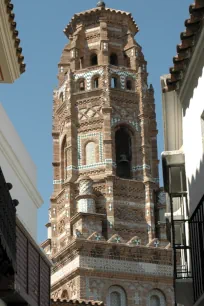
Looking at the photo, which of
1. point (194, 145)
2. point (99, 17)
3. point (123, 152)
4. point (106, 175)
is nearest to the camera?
point (194, 145)

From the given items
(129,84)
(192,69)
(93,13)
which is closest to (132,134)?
(129,84)

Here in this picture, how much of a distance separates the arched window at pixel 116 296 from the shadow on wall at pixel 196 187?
68.6ft

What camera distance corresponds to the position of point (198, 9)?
11.1 metres

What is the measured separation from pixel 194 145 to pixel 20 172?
3992 millimetres

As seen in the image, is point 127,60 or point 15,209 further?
point 127,60

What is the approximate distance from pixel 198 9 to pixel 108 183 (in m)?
25.0

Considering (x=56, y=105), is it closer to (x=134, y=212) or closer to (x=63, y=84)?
(x=63, y=84)

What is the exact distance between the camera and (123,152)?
37.9 m

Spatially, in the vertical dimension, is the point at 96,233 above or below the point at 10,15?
above

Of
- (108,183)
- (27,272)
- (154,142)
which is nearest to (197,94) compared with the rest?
(27,272)

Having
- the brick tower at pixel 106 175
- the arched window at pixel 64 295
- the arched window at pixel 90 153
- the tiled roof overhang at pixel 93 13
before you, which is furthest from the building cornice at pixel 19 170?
the tiled roof overhang at pixel 93 13

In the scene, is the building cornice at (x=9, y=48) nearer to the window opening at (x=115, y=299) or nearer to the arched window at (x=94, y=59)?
the window opening at (x=115, y=299)

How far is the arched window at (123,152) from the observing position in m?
37.4

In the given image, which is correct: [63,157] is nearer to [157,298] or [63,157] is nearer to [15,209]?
[157,298]
